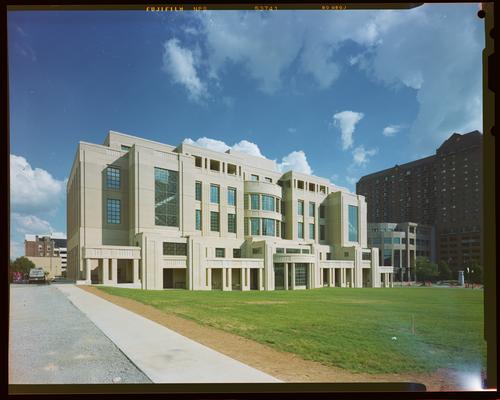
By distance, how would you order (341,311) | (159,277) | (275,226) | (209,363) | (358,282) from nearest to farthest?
(209,363) → (341,311) → (358,282) → (159,277) → (275,226)

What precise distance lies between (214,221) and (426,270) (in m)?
12.5

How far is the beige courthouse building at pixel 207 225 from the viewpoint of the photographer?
10.2 m

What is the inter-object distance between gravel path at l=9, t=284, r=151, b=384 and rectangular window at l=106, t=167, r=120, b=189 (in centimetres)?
618

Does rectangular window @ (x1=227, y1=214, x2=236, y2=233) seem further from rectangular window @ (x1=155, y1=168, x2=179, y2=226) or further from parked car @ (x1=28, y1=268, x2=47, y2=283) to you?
parked car @ (x1=28, y1=268, x2=47, y2=283)

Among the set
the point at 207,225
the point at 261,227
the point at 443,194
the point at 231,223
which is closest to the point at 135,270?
the point at 207,225

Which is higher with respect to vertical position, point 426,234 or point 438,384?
point 426,234

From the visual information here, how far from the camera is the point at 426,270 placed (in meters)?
6.35

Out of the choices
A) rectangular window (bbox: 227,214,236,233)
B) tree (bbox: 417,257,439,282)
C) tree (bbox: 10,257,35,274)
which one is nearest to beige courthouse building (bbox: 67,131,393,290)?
rectangular window (bbox: 227,214,236,233)

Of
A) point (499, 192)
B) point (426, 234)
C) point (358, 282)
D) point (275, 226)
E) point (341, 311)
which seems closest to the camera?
point (499, 192)

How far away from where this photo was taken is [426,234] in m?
6.13

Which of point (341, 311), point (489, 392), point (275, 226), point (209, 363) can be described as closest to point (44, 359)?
point (209, 363)

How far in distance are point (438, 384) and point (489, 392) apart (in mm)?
479

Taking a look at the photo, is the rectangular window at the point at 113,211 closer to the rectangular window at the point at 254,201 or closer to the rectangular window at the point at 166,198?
the rectangular window at the point at 166,198
